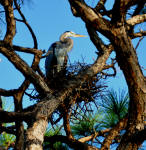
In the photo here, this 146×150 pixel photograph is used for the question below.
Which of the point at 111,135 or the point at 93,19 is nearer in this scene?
the point at 93,19

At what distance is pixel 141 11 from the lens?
2.58 meters

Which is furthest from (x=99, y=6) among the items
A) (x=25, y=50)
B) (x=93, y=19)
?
(x=93, y=19)

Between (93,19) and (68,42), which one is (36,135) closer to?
(93,19)

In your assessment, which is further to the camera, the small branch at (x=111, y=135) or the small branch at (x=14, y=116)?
the small branch at (x=111, y=135)

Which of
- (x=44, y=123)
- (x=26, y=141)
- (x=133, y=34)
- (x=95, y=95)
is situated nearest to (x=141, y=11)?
(x=133, y=34)

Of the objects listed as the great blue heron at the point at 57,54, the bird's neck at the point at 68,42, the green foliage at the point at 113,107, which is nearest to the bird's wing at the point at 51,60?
the great blue heron at the point at 57,54

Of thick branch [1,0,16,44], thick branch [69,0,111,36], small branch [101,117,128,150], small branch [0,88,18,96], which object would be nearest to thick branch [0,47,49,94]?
thick branch [1,0,16,44]

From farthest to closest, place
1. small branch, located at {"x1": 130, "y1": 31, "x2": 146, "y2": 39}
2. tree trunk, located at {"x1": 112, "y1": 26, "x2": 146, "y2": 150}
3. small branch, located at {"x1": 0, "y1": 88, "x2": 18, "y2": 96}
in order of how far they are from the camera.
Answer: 1. small branch, located at {"x1": 130, "y1": 31, "x2": 146, "y2": 39}
2. small branch, located at {"x1": 0, "y1": 88, "x2": 18, "y2": 96}
3. tree trunk, located at {"x1": 112, "y1": 26, "x2": 146, "y2": 150}

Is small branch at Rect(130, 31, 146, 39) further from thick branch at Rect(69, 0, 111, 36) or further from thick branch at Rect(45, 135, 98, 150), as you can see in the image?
thick branch at Rect(45, 135, 98, 150)

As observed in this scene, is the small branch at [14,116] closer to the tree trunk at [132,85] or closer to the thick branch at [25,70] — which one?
the thick branch at [25,70]

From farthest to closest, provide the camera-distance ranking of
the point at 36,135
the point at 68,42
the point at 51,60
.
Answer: the point at 68,42
the point at 51,60
the point at 36,135

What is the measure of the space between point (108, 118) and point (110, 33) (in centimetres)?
142

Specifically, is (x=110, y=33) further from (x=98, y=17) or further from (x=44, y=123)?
(x=44, y=123)

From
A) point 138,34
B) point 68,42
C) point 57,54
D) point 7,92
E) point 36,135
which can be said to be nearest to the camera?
point 36,135
